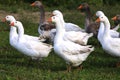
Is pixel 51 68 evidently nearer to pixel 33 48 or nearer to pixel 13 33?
pixel 33 48

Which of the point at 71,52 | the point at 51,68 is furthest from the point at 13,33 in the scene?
the point at 71,52

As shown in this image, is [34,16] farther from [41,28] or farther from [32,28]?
[41,28]

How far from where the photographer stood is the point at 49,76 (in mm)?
8430

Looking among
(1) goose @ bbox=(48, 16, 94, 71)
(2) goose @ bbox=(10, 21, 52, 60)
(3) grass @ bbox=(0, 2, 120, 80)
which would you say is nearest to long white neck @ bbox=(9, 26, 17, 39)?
(3) grass @ bbox=(0, 2, 120, 80)

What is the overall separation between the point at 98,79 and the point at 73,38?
8.31 feet

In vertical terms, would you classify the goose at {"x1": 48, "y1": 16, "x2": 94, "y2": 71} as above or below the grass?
above

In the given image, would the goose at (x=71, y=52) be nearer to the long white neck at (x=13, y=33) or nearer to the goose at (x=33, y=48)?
the goose at (x=33, y=48)

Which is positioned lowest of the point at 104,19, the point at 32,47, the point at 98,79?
the point at 98,79

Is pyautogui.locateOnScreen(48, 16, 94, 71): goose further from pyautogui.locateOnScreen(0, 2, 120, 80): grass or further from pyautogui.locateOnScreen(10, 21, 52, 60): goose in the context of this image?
pyautogui.locateOnScreen(10, 21, 52, 60): goose

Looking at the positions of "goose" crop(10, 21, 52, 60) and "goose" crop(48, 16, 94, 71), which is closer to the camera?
"goose" crop(48, 16, 94, 71)

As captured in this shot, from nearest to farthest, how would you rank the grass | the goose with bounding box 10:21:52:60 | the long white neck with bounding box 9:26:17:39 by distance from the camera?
the grass → the goose with bounding box 10:21:52:60 → the long white neck with bounding box 9:26:17:39

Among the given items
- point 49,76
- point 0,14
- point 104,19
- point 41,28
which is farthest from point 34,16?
point 49,76

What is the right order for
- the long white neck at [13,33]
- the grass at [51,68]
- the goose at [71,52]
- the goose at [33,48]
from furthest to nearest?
the long white neck at [13,33], the goose at [33,48], the goose at [71,52], the grass at [51,68]

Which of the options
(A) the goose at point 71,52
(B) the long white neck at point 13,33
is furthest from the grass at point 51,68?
(B) the long white neck at point 13,33
